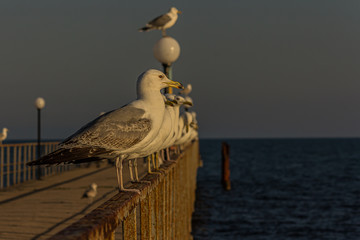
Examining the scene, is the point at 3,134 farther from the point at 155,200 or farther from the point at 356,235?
the point at 155,200

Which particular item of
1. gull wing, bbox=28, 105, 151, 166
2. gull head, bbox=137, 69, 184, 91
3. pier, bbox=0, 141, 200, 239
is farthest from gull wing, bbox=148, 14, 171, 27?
gull wing, bbox=28, 105, 151, 166

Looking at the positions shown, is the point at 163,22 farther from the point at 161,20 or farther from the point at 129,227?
the point at 129,227

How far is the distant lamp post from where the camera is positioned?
15.3 meters

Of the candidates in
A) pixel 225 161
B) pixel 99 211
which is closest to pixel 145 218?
pixel 99 211

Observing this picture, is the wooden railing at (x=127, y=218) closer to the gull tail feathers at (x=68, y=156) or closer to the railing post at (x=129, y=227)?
the railing post at (x=129, y=227)

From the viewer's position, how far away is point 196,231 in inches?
738

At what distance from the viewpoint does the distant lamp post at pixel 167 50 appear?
15.3 meters

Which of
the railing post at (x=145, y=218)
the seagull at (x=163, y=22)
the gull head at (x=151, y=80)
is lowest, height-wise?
the railing post at (x=145, y=218)

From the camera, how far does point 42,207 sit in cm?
1049

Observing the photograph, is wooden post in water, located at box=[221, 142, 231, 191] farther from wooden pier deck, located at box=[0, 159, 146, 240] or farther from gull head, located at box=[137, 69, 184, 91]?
gull head, located at box=[137, 69, 184, 91]

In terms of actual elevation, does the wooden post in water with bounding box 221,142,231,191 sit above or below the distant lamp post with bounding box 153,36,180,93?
below

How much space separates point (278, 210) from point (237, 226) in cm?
593

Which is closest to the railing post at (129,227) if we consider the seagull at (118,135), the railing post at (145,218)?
the railing post at (145,218)

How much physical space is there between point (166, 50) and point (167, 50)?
0.03 metres
